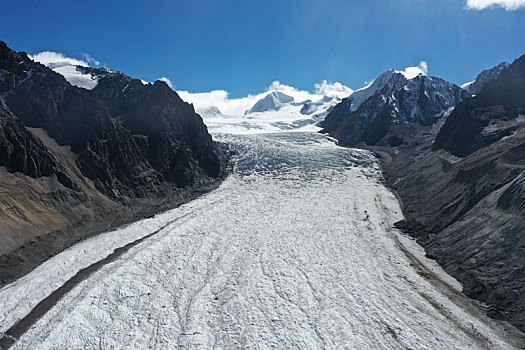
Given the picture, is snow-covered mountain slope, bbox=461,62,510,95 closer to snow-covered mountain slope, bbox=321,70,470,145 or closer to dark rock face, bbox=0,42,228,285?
snow-covered mountain slope, bbox=321,70,470,145

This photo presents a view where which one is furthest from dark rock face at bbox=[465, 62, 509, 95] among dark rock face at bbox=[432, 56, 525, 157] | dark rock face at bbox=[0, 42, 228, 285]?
dark rock face at bbox=[0, 42, 228, 285]

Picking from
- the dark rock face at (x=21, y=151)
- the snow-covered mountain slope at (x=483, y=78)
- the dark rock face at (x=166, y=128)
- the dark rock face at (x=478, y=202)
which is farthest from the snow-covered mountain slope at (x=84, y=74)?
the snow-covered mountain slope at (x=483, y=78)

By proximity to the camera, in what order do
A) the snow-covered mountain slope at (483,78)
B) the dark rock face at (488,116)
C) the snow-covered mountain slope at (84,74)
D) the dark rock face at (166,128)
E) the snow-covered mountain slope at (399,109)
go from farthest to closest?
the snow-covered mountain slope at (483,78), the snow-covered mountain slope at (399,109), the snow-covered mountain slope at (84,74), the dark rock face at (488,116), the dark rock face at (166,128)

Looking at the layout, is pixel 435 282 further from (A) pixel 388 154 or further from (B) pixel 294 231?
(A) pixel 388 154

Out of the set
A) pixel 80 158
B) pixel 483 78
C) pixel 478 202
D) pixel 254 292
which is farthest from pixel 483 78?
pixel 254 292

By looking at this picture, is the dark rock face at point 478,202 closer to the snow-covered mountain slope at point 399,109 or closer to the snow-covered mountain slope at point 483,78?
the snow-covered mountain slope at point 399,109

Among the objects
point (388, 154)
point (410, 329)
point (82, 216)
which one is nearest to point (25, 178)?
point (82, 216)
